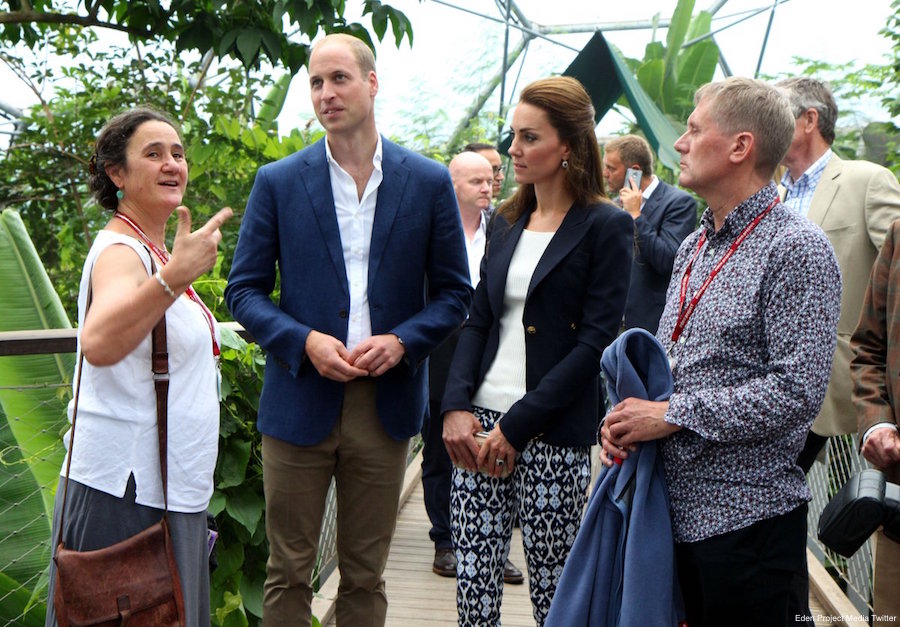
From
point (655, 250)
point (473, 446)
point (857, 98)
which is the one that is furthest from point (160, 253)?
point (857, 98)

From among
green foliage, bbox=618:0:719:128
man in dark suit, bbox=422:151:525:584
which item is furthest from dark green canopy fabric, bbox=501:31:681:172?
man in dark suit, bbox=422:151:525:584

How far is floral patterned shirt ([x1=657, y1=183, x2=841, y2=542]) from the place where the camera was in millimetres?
2213

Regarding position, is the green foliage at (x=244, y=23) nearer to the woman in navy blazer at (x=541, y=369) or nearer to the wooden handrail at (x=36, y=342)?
the woman in navy blazer at (x=541, y=369)

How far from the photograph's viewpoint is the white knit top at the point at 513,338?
302 centimetres

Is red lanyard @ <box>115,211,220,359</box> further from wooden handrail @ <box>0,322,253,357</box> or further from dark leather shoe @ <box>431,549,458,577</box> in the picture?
dark leather shoe @ <box>431,549,458,577</box>

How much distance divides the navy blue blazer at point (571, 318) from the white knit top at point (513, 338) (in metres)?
0.02

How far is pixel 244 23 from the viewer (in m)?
4.19

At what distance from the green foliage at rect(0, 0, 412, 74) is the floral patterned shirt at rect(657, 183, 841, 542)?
2.20 meters

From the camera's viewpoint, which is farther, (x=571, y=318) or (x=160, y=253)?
(x=571, y=318)

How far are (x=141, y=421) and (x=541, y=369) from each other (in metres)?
1.17

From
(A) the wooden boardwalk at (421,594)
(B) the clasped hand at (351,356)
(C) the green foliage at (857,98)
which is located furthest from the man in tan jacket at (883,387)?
(C) the green foliage at (857,98)

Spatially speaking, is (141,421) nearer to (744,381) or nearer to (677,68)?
(744,381)

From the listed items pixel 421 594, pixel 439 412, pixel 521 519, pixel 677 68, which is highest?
pixel 677 68

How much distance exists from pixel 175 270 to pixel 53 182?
255 inches
